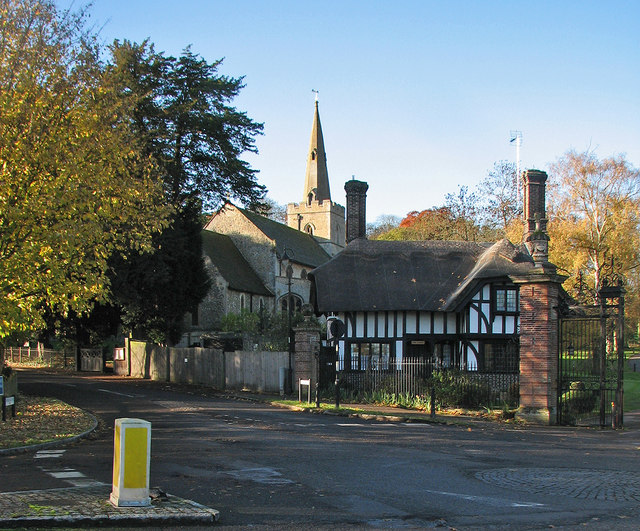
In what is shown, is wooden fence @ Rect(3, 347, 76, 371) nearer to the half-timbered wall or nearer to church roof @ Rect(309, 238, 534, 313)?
church roof @ Rect(309, 238, 534, 313)

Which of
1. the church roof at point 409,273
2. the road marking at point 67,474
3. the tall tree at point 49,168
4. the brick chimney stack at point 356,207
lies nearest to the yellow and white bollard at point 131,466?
the road marking at point 67,474

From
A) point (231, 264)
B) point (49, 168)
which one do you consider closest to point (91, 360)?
point (231, 264)

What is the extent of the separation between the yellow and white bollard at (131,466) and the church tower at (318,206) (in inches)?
2975

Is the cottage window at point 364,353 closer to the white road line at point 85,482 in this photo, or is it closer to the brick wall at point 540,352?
the brick wall at point 540,352

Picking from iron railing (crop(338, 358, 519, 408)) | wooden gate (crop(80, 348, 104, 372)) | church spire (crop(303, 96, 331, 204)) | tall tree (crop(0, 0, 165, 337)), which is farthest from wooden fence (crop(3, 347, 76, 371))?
church spire (crop(303, 96, 331, 204))

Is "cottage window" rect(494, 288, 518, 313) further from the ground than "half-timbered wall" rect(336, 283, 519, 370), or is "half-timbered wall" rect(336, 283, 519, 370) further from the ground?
"cottage window" rect(494, 288, 518, 313)

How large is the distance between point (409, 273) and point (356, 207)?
190 inches

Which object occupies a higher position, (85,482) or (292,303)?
(292,303)

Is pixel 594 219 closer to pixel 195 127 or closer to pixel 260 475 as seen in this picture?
pixel 195 127

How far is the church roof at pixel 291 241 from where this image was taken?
61.9m

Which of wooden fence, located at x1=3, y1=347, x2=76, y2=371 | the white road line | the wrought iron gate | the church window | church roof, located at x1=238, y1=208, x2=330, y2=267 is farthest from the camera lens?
the church window

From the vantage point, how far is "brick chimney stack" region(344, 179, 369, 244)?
33.9m

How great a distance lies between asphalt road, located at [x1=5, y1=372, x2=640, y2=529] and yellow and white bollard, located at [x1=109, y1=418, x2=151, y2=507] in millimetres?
883

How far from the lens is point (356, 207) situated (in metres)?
34.3
